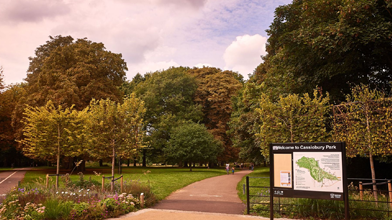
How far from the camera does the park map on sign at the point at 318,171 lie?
7.50 m

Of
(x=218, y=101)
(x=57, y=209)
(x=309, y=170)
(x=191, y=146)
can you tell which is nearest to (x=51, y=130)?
(x=57, y=209)

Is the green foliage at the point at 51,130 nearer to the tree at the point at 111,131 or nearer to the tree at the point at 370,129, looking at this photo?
the tree at the point at 111,131

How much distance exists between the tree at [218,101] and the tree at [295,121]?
30865 mm

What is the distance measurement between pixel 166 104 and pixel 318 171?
4029 centimetres

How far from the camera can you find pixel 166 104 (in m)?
47.1

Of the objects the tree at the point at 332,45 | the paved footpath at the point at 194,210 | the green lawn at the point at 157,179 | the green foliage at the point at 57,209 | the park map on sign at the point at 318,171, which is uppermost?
the tree at the point at 332,45

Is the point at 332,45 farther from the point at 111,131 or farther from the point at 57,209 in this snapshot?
the point at 57,209

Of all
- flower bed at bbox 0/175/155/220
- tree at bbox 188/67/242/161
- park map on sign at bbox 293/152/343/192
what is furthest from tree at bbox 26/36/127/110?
park map on sign at bbox 293/152/343/192

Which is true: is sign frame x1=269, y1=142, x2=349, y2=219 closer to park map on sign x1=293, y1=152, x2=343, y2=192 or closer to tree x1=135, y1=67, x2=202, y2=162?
park map on sign x1=293, y1=152, x2=343, y2=192

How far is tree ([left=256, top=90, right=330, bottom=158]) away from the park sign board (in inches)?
236

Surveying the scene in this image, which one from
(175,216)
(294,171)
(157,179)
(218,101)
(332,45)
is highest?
(218,101)

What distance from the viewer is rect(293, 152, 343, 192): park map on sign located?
7504 millimetres

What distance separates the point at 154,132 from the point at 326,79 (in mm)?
29556

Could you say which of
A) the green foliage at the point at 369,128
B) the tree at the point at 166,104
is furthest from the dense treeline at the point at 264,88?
the tree at the point at 166,104
